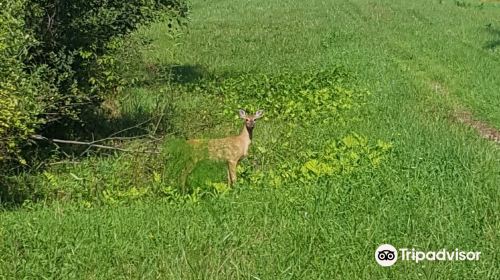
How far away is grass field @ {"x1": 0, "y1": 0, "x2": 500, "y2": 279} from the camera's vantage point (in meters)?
5.34

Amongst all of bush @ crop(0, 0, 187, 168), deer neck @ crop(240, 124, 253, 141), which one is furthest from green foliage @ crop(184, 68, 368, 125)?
deer neck @ crop(240, 124, 253, 141)

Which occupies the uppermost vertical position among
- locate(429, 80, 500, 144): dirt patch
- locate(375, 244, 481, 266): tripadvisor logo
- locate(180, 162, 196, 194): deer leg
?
locate(375, 244, 481, 266): tripadvisor logo

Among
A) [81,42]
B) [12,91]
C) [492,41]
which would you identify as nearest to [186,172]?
[12,91]

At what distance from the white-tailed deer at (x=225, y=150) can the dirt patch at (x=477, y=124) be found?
4.71 metres

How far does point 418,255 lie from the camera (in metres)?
5.22

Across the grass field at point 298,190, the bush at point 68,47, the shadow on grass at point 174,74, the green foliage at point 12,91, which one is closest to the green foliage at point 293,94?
the grass field at point 298,190

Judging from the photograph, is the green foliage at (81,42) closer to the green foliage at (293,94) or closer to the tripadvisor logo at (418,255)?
the green foliage at (293,94)

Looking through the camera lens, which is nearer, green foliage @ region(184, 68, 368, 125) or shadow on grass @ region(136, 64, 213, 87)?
green foliage @ region(184, 68, 368, 125)

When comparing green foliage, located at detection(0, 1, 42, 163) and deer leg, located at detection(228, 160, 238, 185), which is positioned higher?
green foliage, located at detection(0, 1, 42, 163)

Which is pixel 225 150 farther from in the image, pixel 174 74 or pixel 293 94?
pixel 174 74

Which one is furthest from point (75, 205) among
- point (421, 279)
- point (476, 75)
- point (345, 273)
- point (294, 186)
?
point (476, 75)

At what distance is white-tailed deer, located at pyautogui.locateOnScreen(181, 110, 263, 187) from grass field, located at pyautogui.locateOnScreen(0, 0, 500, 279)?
0.21 meters

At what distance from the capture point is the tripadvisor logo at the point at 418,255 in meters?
5.14

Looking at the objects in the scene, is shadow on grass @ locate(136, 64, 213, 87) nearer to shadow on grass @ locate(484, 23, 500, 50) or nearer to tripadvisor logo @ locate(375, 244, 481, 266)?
tripadvisor logo @ locate(375, 244, 481, 266)
